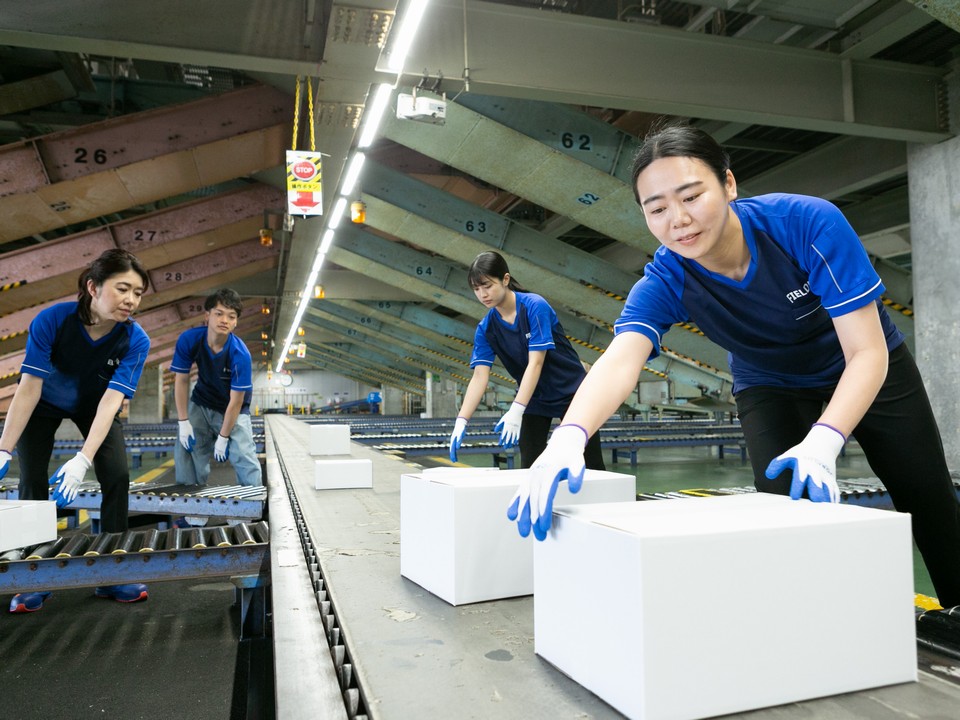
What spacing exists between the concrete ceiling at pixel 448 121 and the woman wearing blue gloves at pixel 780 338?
3.53 meters

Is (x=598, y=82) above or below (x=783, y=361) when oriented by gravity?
above

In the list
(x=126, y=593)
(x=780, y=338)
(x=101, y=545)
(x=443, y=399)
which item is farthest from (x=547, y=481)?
(x=443, y=399)

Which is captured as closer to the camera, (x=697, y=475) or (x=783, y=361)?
(x=783, y=361)

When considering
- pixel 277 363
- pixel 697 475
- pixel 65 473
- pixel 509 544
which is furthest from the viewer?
pixel 277 363

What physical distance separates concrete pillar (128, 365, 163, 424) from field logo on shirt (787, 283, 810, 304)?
24.1m

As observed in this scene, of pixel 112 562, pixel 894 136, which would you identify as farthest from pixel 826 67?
pixel 112 562

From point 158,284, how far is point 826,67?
10813 millimetres

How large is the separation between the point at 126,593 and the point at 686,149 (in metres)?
3.86

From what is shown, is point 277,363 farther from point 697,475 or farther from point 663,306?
point 663,306

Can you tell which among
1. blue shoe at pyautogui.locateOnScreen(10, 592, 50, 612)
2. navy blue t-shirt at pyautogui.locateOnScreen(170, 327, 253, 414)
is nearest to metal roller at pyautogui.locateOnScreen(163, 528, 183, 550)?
blue shoe at pyautogui.locateOnScreen(10, 592, 50, 612)

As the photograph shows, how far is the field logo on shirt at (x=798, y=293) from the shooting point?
5.50 ft

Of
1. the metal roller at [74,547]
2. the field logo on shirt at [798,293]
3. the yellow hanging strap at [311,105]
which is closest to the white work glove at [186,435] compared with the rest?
the metal roller at [74,547]

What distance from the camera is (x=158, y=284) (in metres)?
12.0

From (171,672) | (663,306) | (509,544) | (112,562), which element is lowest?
(171,672)
